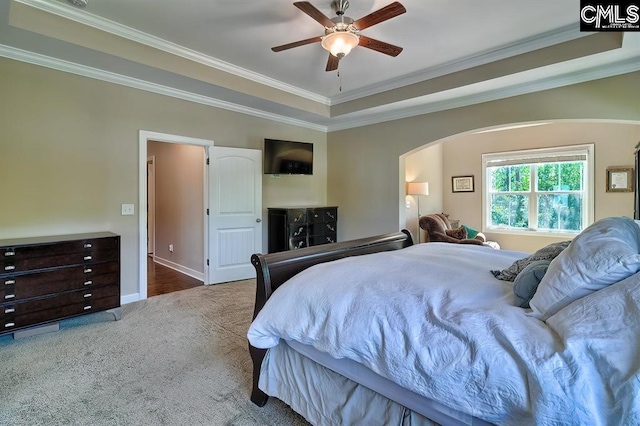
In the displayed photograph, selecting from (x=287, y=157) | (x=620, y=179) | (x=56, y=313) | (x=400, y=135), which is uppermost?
A: (x=400, y=135)

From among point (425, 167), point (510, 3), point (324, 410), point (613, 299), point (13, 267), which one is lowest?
point (324, 410)

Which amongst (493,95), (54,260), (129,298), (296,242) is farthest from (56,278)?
(493,95)

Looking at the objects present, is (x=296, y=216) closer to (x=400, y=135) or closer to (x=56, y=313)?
(x=400, y=135)

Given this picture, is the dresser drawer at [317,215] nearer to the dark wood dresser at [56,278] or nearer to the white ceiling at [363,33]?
the white ceiling at [363,33]

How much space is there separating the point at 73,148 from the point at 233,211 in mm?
2031

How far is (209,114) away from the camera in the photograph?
4.49 metres

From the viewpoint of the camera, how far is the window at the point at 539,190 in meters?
5.69

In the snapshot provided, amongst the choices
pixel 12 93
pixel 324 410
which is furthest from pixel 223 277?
pixel 324 410

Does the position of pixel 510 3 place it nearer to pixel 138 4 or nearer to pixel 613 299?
pixel 613 299

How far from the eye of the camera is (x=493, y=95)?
408 centimetres

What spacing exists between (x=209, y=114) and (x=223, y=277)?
2428mm

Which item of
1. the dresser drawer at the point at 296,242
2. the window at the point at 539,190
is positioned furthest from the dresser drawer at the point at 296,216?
the window at the point at 539,190

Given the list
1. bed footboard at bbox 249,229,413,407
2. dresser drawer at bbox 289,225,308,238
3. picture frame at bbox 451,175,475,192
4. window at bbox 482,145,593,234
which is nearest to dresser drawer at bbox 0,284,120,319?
bed footboard at bbox 249,229,413,407

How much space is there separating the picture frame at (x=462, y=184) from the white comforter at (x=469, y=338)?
5.85 metres
